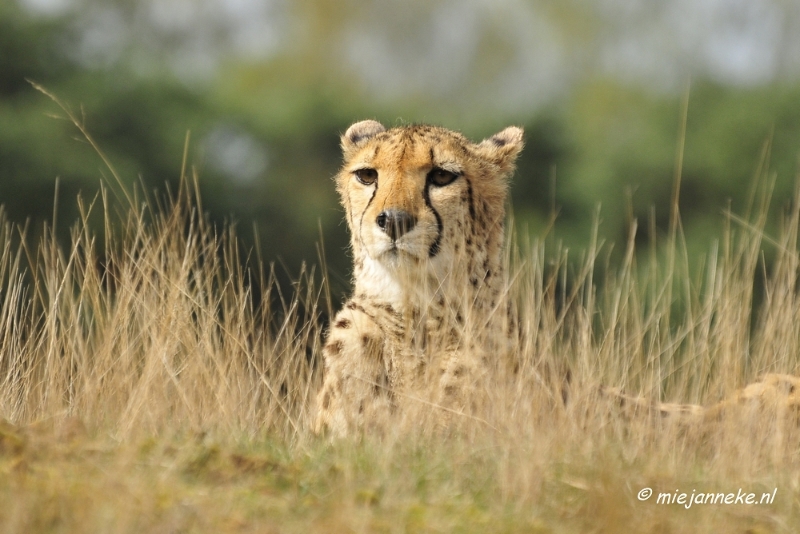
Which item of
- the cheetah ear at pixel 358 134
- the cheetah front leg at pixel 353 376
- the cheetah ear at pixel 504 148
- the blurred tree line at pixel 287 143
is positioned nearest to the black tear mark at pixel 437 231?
the cheetah front leg at pixel 353 376

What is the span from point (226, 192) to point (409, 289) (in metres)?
11.8

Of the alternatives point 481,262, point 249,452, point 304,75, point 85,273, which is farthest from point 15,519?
point 304,75

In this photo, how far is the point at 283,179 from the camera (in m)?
17.0

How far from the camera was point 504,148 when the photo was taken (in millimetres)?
5086

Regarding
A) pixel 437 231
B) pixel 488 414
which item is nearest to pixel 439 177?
pixel 437 231

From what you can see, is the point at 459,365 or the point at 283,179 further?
the point at 283,179

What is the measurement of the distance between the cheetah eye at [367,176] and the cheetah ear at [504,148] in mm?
561

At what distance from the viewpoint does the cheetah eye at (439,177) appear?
15.2 ft

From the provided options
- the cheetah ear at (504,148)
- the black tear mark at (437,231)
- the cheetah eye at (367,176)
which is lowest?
the black tear mark at (437,231)

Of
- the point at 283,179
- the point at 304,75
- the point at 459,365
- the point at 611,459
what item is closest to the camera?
the point at 611,459

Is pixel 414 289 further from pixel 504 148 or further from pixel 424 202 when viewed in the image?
pixel 504 148

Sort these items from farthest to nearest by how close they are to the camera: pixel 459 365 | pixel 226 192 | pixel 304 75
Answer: pixel 304 75, pixel 226 192, pixel 459 365

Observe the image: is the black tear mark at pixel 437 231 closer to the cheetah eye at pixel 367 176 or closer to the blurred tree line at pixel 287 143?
the cheetah eye at pixel 367 176

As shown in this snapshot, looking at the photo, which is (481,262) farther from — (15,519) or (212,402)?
(15,519)
